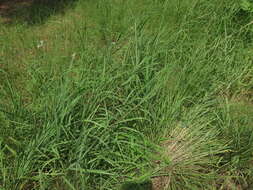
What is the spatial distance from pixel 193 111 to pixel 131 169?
665 millimetres

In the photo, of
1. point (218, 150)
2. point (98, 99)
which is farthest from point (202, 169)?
point (98, 99)

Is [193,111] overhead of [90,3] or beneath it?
beneath

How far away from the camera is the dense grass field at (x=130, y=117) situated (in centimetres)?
146

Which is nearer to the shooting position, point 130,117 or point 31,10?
point 130,117

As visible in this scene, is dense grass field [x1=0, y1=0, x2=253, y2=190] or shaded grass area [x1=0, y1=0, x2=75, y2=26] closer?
dense grass field [x1=0, y1=0, x2=253, y2=190]

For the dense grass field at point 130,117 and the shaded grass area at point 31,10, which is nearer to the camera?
the dense grass field at point 130,117

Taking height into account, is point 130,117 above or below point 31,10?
below

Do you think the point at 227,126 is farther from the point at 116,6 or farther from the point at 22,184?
the point at 116,6

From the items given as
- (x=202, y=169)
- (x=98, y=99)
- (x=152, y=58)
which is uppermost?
(x=152, y=58)

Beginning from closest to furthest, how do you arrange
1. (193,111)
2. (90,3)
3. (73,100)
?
(73,100) < (193,111) < (90,3)

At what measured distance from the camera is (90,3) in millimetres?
3166

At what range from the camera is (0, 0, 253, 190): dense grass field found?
4.78ft

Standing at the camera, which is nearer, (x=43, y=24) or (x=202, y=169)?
(x=202, y=169)

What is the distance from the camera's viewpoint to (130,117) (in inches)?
69.1
